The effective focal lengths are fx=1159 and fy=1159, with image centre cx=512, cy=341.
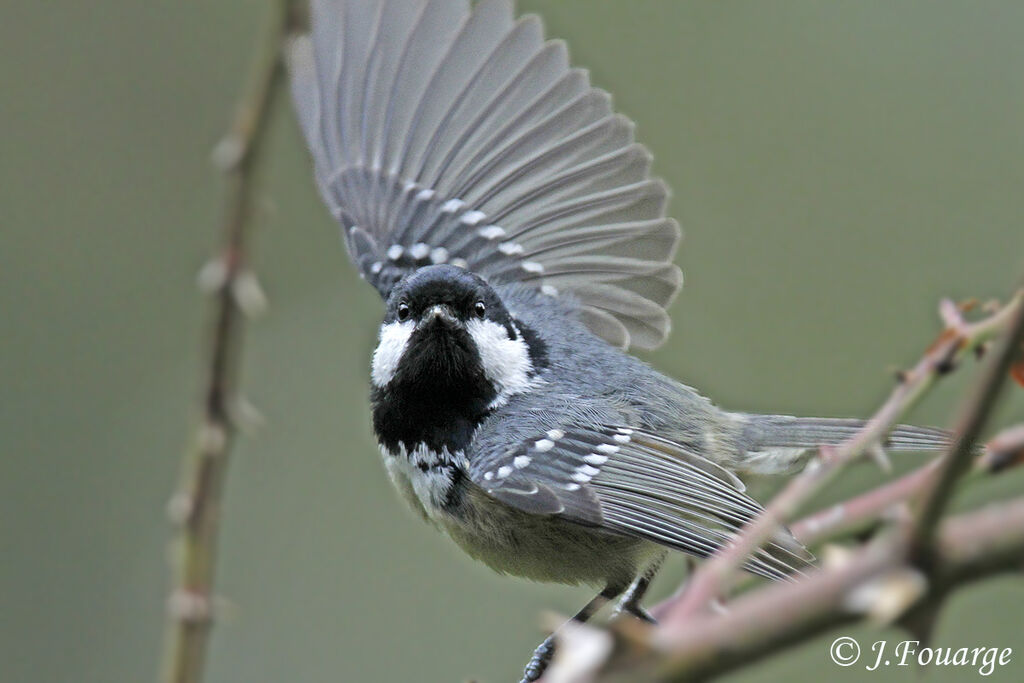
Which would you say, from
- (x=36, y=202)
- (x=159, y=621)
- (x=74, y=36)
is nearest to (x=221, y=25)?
(x=74, y=36)

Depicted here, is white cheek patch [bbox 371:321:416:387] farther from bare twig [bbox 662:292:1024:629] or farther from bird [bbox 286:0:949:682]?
bare twig [bbox 662:292:1024:629]

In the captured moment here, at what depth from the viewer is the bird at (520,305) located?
2.37m

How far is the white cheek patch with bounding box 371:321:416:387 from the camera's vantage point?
2.51 metres

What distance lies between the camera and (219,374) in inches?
61.1

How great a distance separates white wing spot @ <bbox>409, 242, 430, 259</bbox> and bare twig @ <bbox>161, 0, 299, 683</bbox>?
1.39 m

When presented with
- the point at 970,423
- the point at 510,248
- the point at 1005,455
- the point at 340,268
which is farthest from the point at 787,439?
the point at 340,268

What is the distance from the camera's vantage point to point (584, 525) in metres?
2.25

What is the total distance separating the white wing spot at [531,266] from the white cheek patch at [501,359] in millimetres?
375

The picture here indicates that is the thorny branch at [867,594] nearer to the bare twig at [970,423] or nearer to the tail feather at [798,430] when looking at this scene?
the bare twig at [970,423]

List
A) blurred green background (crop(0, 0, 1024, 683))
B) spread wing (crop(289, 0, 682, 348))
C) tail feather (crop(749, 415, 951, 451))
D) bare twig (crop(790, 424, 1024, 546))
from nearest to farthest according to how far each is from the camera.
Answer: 1. bare twig (crop(790, 424, 1024, 546))
2. tail feather (crop(749, 415, 951, 451))
3. spread wing (crop(289, 0, 682, 348))
4. blurred green background (crop(0, 0, 1024, 683))

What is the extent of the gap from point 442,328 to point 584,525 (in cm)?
52

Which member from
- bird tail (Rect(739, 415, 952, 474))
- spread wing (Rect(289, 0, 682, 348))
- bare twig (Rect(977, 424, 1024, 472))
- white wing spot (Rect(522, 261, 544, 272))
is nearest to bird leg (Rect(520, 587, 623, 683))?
bird tail (Rect(739, 415, 952, 474))

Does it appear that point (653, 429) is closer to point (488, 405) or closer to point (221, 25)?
point (488, 405)

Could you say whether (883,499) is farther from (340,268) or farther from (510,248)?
(340,268)
